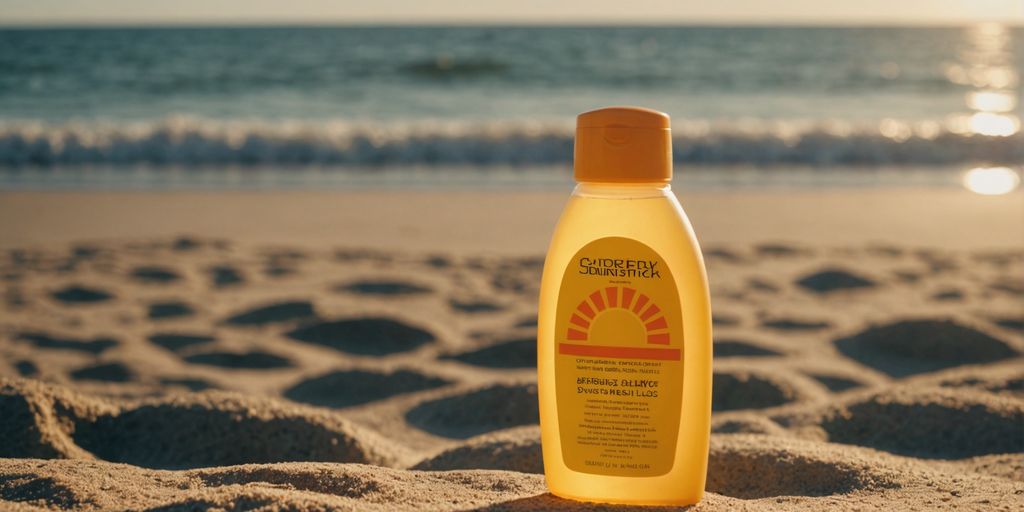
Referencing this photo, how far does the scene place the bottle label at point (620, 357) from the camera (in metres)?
1.22

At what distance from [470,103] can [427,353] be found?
11490mm

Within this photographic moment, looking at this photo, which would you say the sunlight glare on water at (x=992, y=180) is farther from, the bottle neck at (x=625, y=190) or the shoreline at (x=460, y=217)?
the bottle neck at (x=625, y=190)

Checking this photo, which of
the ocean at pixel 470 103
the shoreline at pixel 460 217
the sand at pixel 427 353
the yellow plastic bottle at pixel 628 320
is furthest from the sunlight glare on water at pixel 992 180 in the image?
the yellow plastic bottle at pixel 628 320

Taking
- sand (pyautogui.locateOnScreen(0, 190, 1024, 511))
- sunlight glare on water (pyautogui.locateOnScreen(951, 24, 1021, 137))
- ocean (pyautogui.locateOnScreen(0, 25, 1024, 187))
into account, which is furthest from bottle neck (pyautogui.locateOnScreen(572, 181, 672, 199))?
sunlight glare on water (pyautogui.locateOnScreen(951, 24, 1021, 137))

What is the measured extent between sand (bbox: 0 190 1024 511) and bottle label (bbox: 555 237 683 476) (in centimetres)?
11

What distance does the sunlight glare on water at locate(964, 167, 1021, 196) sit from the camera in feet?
20.4

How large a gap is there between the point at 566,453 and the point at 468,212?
4.17 metres

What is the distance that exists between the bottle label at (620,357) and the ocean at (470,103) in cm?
571

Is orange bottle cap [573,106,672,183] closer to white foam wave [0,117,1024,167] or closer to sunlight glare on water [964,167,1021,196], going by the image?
sunlight glare on water [964,167,1021,196]

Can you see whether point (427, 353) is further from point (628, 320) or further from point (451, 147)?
point (451, 147)

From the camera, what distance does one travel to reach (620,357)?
4.02 feet

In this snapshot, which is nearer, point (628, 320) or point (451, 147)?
point (628, 320)

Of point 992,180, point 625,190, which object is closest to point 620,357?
point 625,190

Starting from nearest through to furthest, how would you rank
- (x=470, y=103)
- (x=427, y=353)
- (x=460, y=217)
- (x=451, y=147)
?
1. (x=427, y=353)
2. (x=460, y=217)
3. (x=451, y=147)
4. (x=470, y=103)
